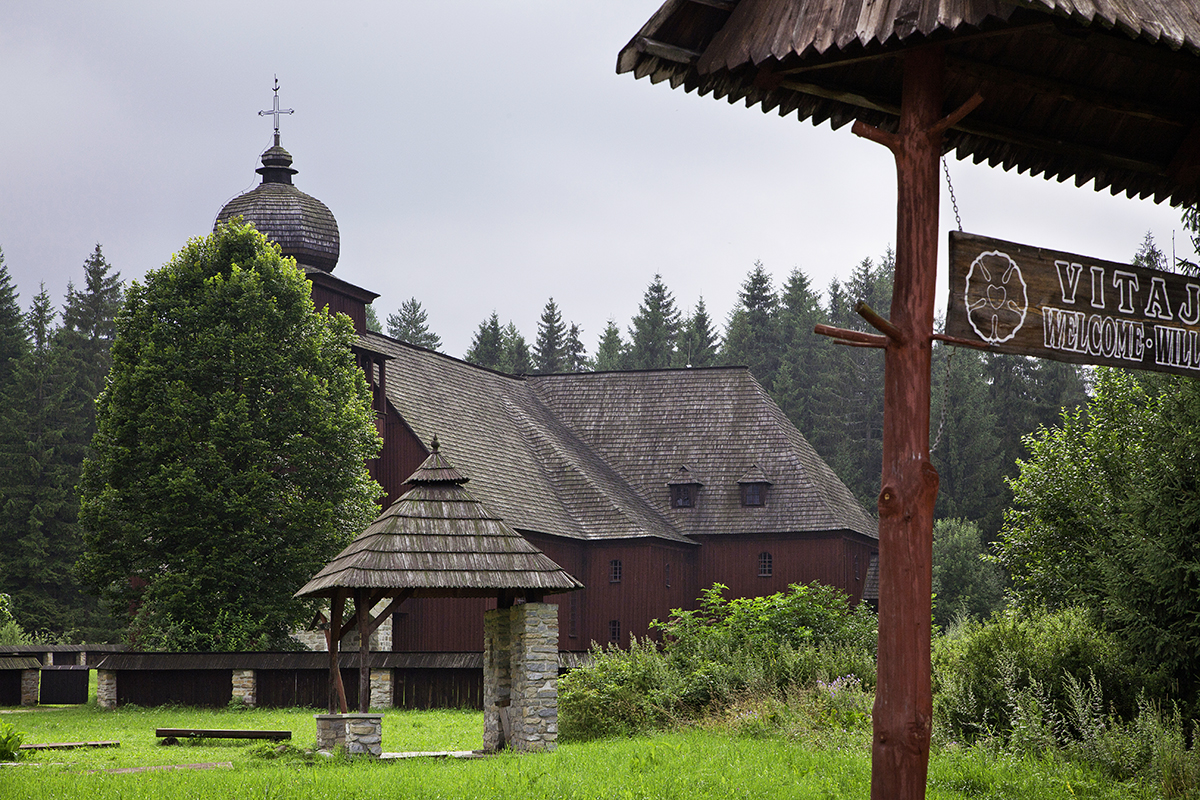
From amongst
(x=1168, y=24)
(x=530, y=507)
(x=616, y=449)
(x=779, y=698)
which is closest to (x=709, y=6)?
(x=1168, y=24)

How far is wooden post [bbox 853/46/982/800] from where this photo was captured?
6.05m

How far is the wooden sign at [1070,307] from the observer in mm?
6027

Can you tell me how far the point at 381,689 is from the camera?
86.9ft

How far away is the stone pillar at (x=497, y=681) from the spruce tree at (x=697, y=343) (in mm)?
63662

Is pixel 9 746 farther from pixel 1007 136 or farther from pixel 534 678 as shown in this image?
A: pixel 1007 136

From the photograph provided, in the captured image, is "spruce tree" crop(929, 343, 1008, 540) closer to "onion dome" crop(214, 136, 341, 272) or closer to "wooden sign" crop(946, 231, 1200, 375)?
"onion dome" crop(214, 136, 341, 272)

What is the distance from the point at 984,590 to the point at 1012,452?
20.0 meters

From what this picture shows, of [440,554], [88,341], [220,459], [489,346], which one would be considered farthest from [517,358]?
[440,554]

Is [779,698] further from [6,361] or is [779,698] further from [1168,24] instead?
[6,361]

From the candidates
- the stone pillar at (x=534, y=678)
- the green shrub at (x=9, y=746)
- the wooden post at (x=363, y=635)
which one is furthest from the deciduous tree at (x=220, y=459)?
the stone pillar at (x=534, y=678)

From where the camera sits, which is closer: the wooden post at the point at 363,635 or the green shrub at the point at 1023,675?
the green shrub at the point at 1023,675

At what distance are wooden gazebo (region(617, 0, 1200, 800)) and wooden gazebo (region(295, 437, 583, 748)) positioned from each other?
10.9 metres

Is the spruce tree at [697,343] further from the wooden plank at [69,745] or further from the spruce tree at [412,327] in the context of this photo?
the wooden plank at [69,745]

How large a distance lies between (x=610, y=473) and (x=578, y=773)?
33379mm
